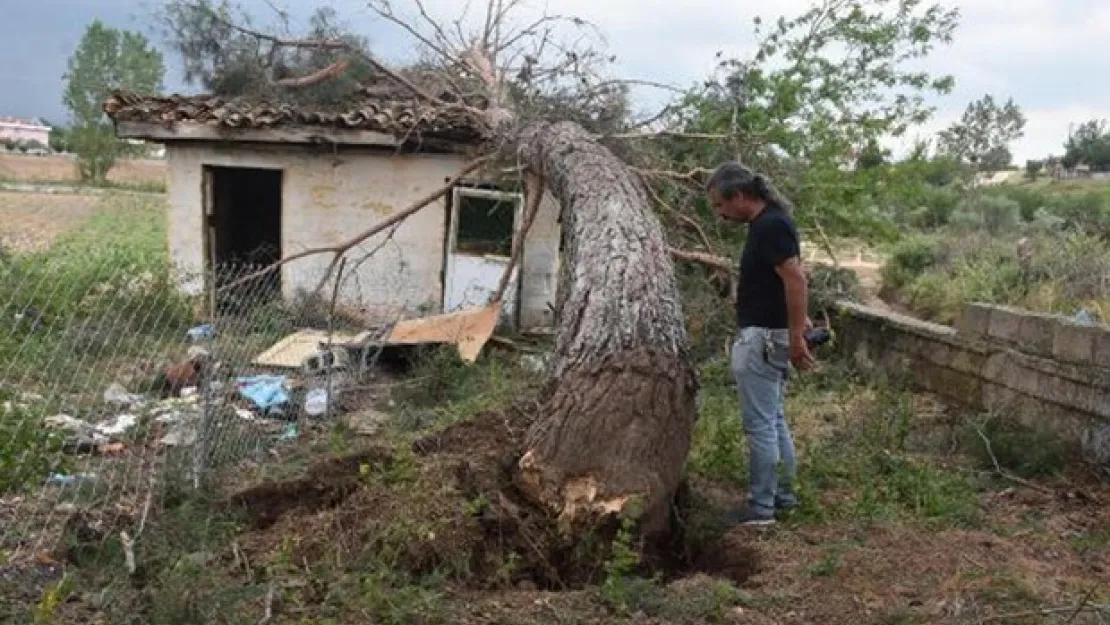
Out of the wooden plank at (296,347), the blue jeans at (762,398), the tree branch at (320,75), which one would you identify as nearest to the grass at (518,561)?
the blue jeans at (762,398)

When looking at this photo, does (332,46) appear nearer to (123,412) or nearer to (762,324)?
(123,412)

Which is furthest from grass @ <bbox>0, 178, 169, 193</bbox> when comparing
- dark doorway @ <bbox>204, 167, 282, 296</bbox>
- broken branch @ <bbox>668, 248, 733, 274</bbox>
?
broken branch @ <bbox>668, 248, 733, 274</bbox>

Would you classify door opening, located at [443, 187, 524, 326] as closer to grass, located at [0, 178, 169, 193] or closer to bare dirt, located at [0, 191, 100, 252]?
bare dirt, located at [0, 191, 100, 252]

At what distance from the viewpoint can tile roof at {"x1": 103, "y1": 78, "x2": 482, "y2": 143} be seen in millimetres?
11070

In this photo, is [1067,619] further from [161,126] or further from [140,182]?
Result: [140,182]

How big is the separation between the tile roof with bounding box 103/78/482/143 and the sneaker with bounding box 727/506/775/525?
6973 millimetres

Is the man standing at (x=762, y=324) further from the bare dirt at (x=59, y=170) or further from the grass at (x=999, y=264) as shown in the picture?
the bare dirt at (x=59, y=170)

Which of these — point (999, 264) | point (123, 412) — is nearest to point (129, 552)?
point (123, 412)

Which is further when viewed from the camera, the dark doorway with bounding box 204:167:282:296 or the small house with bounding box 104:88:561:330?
the dark doorway with bounding box 204:167:282:296

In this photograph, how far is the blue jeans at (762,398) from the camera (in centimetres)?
458

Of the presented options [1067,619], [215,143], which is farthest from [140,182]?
[1067,619]

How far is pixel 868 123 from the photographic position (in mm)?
10617

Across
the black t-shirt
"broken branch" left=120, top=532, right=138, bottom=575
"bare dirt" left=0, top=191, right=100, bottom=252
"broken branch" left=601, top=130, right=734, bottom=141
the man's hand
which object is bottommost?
"bare dirt" left=0, top=191, right=100, bottom=252

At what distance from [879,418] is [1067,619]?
3261 mm
